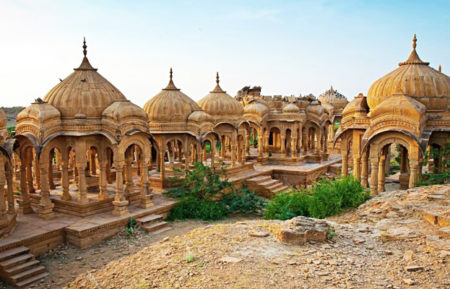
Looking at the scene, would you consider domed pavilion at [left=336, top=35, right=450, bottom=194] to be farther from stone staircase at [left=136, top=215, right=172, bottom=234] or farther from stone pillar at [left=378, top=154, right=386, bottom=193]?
stone staircase at [left=136, top=215, right=172, bottom=234]

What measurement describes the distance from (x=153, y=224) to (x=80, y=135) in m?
3.85

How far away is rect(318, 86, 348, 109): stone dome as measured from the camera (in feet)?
122

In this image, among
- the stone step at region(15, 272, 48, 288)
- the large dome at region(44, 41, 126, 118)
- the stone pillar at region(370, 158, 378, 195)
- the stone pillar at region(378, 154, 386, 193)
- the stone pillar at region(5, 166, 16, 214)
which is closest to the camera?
the stone step at region(15, 272, 48, 288)

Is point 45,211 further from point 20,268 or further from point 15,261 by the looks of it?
point 20,268

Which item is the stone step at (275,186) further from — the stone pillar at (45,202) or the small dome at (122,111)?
the stone pillar at (45,202)

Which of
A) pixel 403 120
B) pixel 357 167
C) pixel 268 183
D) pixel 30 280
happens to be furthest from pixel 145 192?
pixel 403 120

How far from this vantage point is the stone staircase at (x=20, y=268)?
1001 cm

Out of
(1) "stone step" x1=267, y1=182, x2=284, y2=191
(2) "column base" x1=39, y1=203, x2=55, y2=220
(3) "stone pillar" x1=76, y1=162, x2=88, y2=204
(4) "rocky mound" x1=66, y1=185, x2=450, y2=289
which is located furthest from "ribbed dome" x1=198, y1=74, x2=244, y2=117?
(4) "rocky mound" x1=66, y1=185, x2=450, y2=289

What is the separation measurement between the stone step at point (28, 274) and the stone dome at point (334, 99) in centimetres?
3017

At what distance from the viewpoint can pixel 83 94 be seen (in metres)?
14.0

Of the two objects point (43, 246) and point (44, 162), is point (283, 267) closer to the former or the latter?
point (43, 246)

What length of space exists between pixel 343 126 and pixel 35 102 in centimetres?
1261

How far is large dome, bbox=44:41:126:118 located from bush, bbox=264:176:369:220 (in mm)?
6916

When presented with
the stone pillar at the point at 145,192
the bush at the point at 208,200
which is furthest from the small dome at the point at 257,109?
the stone pillar at the point at 145,192
